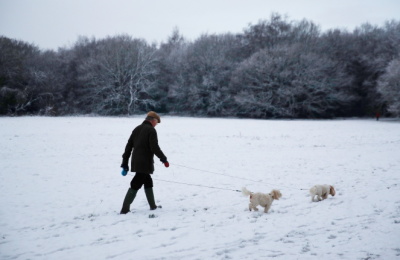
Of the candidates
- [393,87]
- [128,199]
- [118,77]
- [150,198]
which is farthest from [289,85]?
[128,199]

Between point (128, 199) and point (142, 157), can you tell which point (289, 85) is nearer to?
point (142, 157)

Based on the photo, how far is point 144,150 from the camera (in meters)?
6.45

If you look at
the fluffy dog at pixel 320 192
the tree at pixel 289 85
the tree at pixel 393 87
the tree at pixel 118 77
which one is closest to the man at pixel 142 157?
the fluffy dog at pixel 320 192

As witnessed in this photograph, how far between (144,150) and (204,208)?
196cm

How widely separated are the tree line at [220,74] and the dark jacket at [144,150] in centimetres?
3616

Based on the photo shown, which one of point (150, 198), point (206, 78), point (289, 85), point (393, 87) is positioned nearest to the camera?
point (150, 198)

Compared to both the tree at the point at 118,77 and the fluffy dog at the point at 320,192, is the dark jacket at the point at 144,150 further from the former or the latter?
the tree at the point at 118,77

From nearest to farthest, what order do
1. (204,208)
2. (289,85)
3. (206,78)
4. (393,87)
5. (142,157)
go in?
(142,157) < (204,208) < (393,87) < (289,85) < (206,78)

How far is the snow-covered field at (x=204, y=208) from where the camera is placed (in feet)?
15.6

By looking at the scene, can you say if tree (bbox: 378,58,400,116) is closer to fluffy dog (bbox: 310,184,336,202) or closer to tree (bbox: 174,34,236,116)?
tree (bbox: 174,34,236,116)

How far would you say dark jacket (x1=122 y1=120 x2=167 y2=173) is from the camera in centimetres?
637

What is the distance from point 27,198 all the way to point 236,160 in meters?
7.94

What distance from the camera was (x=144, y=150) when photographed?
21.1ft

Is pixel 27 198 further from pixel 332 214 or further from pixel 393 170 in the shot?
pixel 393 170
